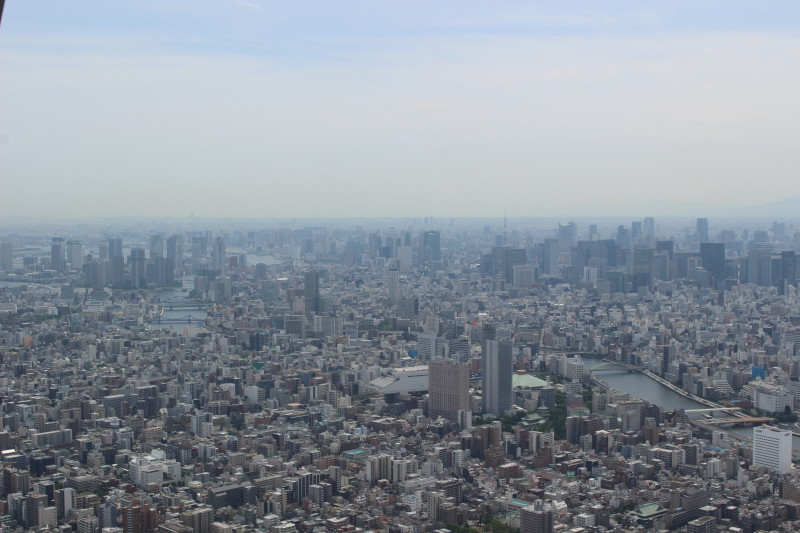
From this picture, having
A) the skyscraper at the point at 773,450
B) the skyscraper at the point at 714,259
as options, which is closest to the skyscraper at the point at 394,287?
the skyscraper at the point at 714,259

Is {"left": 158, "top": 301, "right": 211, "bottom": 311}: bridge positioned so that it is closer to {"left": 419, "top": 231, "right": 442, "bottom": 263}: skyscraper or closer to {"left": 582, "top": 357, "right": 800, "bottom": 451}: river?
{"left": 419, "top": 231, "right": 442, "bottom": 263}: skyscraper

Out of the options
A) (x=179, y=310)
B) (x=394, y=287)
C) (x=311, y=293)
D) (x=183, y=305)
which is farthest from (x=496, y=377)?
(x=183, y=305)

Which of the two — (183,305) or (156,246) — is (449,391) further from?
(156,246)

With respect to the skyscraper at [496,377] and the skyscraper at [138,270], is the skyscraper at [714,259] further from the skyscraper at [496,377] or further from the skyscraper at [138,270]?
the skyscraper at [138,270]

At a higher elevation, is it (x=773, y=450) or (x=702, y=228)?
(x=702, y=228)

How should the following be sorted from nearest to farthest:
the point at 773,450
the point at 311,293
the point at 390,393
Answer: the point at 773,450 → the point at 390,393 → the point at 311,293

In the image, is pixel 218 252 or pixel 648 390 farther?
pixel 218 252

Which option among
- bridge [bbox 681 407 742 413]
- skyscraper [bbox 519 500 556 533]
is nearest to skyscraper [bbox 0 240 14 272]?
bridge [bbox 681 407 742 413]
